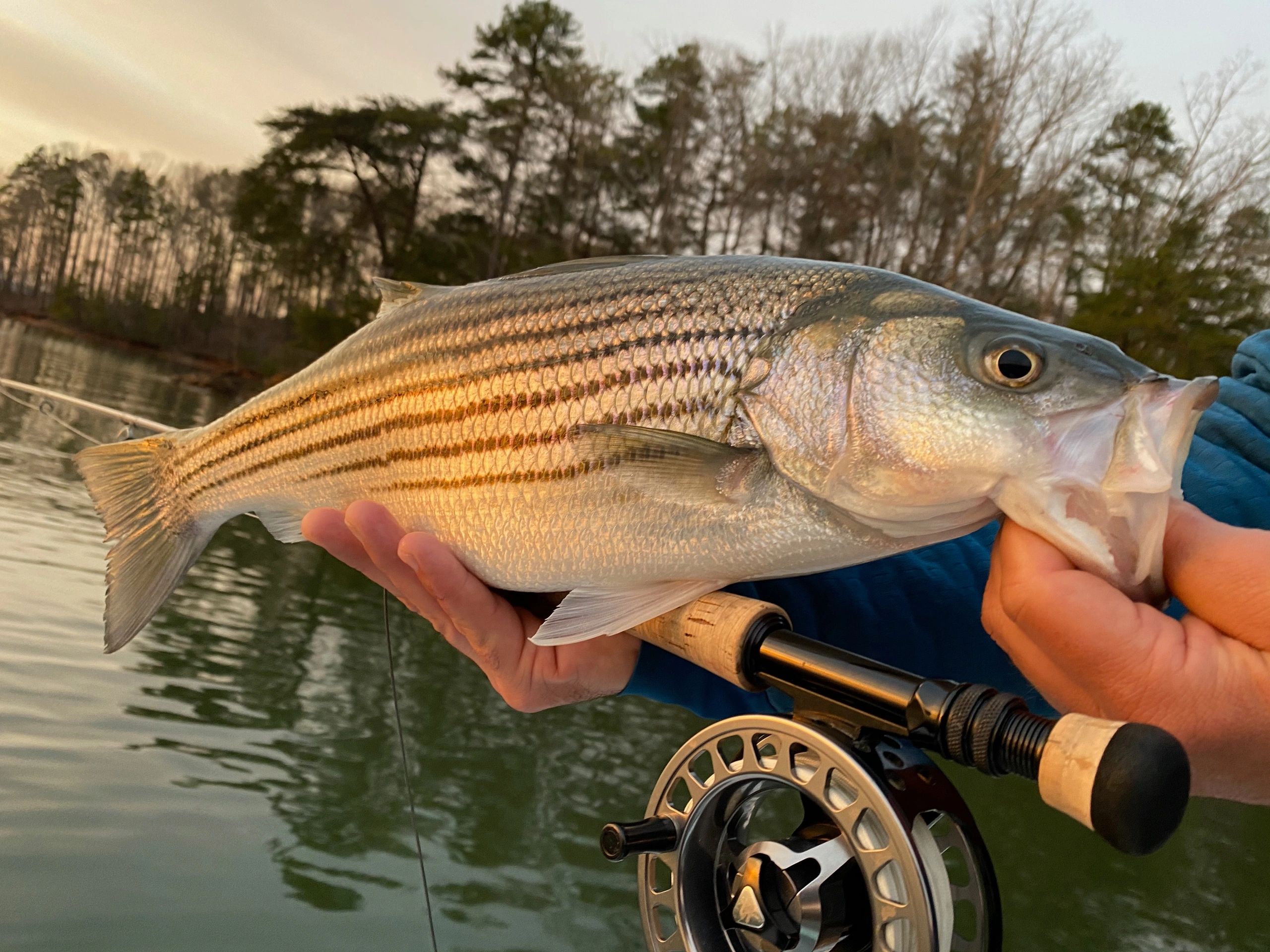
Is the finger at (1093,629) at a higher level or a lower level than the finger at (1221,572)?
lower

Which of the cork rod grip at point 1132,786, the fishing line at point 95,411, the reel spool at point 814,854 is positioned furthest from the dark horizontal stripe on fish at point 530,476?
the fishing line at point 95,411

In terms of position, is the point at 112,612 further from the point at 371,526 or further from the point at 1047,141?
the point at 1047,141

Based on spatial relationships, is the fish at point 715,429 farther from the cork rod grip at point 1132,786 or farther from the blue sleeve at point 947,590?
the blue sleeve at point 947,590

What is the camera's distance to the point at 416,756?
28.0 ft

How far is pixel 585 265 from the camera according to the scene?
217cm

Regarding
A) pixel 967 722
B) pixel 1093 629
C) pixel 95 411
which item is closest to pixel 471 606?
pixel 967 722

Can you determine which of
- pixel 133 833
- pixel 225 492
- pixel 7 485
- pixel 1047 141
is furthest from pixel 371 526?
pixel 1047 141

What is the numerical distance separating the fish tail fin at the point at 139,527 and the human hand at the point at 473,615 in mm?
536

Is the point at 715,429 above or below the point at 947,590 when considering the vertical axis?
above

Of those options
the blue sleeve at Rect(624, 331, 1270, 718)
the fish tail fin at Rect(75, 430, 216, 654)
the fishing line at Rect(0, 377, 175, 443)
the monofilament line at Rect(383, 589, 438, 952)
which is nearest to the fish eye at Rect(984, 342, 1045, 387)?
the blue sleeve at Rect(624, 331, 1270, 718)

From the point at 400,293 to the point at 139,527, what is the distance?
1057 mm

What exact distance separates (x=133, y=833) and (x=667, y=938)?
5.82 metres

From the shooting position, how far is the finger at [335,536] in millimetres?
2330

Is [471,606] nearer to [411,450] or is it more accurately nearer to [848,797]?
[411,450]
